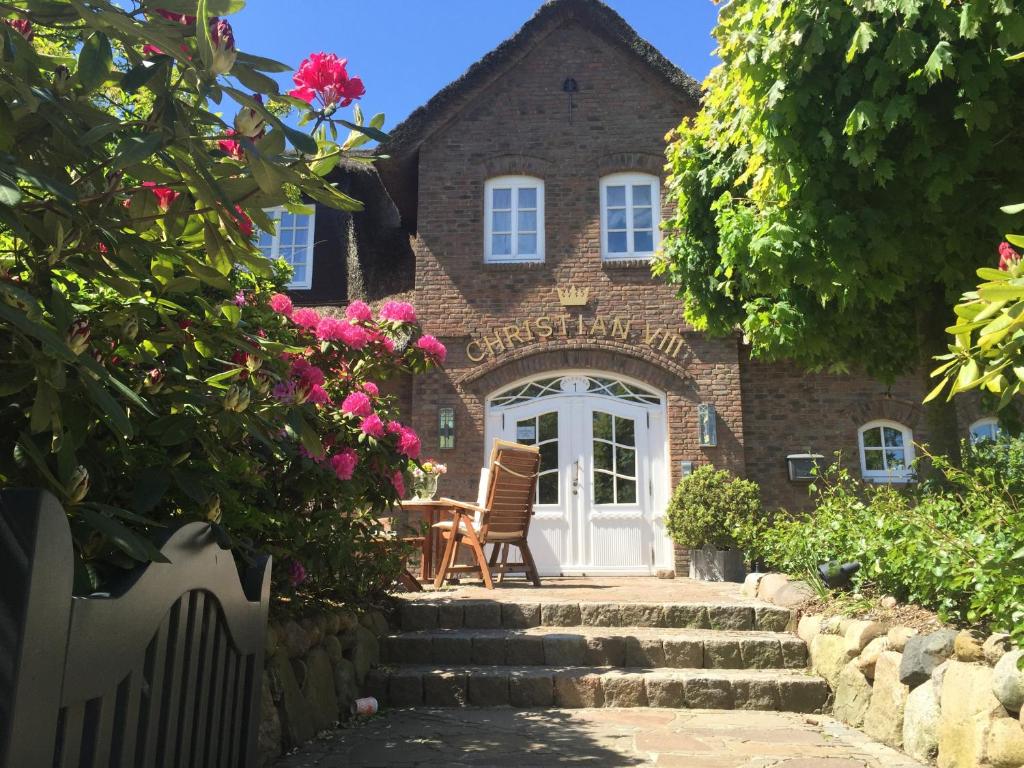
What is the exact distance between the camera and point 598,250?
1001cm

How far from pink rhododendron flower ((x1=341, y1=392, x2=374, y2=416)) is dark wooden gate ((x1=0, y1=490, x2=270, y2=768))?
158 centimetres

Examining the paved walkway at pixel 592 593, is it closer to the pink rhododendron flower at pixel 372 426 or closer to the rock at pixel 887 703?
the rock at pixel 887 703

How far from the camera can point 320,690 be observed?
3664 millimetres

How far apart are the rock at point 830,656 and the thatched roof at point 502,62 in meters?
7.91

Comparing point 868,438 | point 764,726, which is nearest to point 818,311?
point 764,726

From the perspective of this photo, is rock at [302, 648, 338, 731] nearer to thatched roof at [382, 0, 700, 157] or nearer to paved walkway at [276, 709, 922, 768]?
paved walkway at [276, 709, 922, 768]

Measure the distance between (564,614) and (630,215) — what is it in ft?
20.3

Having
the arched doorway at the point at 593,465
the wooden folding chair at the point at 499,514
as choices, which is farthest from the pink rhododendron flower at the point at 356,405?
the arched doorway at the point at 593,465

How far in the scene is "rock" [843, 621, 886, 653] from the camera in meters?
3.82

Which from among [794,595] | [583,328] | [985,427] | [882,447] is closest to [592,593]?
[794,595]

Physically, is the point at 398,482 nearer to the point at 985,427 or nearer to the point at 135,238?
the point at 135,238

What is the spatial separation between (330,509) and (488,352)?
20.8ft

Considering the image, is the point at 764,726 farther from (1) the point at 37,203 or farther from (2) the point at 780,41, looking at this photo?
(1) the point at 37,203

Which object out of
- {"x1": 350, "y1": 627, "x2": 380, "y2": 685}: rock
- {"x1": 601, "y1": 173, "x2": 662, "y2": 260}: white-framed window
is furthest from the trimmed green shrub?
{"x1": 350, "y1": 627, "x2": 380, "y2": 685}: rock
